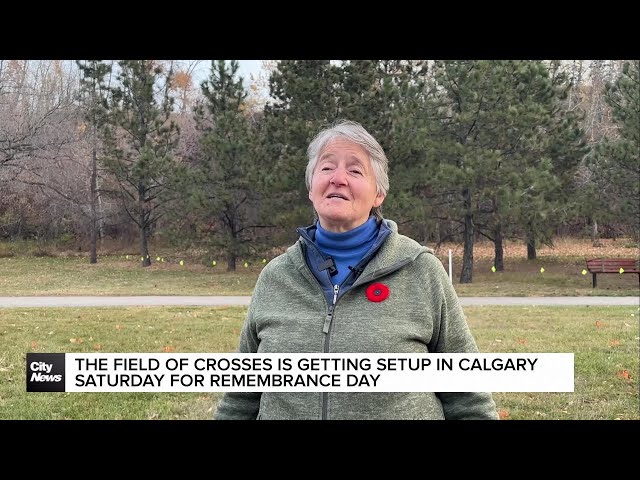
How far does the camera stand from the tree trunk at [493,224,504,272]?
10469mm

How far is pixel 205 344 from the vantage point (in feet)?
18.0

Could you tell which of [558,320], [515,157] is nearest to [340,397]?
[558,320]

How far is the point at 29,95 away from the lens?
18.6 feet

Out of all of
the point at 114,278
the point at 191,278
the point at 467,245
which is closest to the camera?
the point at 114,278

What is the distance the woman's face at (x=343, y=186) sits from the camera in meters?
1.55

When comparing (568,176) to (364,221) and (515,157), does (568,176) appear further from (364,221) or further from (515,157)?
(364,221)

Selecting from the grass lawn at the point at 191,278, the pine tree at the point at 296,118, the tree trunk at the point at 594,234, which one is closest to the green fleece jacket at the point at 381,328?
the grass lawn at the point at 191,278

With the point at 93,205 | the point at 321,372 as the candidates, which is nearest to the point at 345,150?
the point at 321,372

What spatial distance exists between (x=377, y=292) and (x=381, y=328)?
0.09 m

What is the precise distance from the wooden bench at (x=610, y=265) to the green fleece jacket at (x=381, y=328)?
8689 mm

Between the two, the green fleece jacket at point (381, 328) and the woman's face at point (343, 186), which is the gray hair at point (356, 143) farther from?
the green fleece jacket at point (381, 328)

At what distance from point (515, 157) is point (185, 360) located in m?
9.47

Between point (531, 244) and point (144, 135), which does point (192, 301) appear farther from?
point (531, 244)

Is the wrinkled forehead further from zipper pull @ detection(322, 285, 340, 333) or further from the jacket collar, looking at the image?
zipper pull @ detection(322, 285, 340, 333)
